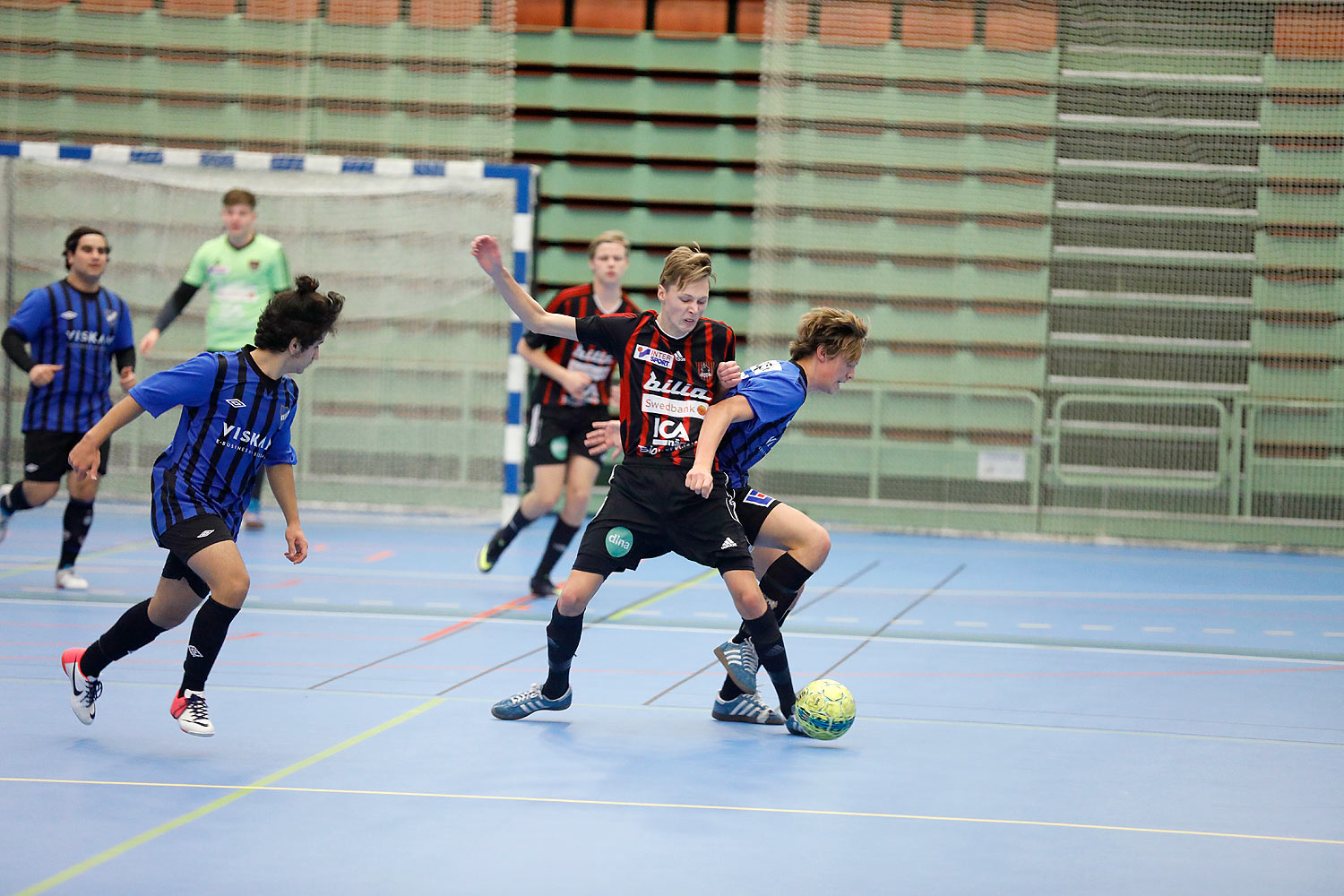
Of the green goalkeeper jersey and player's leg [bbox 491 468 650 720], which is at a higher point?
the green goalkeeper jersey

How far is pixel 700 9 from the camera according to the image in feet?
41.8

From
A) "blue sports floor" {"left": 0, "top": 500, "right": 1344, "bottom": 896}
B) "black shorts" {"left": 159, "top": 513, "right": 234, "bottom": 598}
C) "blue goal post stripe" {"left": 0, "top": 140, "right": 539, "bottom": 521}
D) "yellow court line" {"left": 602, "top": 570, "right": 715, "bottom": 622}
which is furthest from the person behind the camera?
"blue goal post stripe" {"left": 0, "top": 140, "right": 539, "bottom": 521}

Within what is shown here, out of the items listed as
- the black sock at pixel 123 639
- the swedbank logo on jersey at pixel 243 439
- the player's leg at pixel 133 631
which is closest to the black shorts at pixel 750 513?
the swedbank logo on jersey at pixel 243 439

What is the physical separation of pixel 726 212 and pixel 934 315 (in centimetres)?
212

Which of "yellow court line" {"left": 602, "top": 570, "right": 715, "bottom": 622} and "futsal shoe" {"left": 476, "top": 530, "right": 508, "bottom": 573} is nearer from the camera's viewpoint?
"yellow court line" {"left": 602, "top": 570, "right": 715, "bottom": 622}

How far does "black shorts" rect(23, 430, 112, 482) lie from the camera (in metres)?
6.95

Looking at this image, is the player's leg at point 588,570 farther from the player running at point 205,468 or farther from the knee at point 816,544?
the player running at point 205,468

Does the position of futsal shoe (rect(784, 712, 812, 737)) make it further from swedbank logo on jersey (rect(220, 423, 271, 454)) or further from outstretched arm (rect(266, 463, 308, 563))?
swedbank logo on jersey (rect(220, 423, 271, 454))

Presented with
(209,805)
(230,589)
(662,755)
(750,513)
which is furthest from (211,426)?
(750,513)

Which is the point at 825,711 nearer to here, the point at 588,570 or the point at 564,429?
the point at 588,570

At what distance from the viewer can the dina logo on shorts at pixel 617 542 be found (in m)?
4.41

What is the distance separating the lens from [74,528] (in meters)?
6.92

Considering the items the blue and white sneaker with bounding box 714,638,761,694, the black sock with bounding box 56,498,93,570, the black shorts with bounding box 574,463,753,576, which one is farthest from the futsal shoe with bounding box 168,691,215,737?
the black sock with bounding box 56,498,93,570

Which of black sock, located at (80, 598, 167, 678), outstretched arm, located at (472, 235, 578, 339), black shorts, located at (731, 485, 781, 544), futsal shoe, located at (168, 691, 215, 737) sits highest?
outstretched arm, located at (472, 235, 578, 339)
